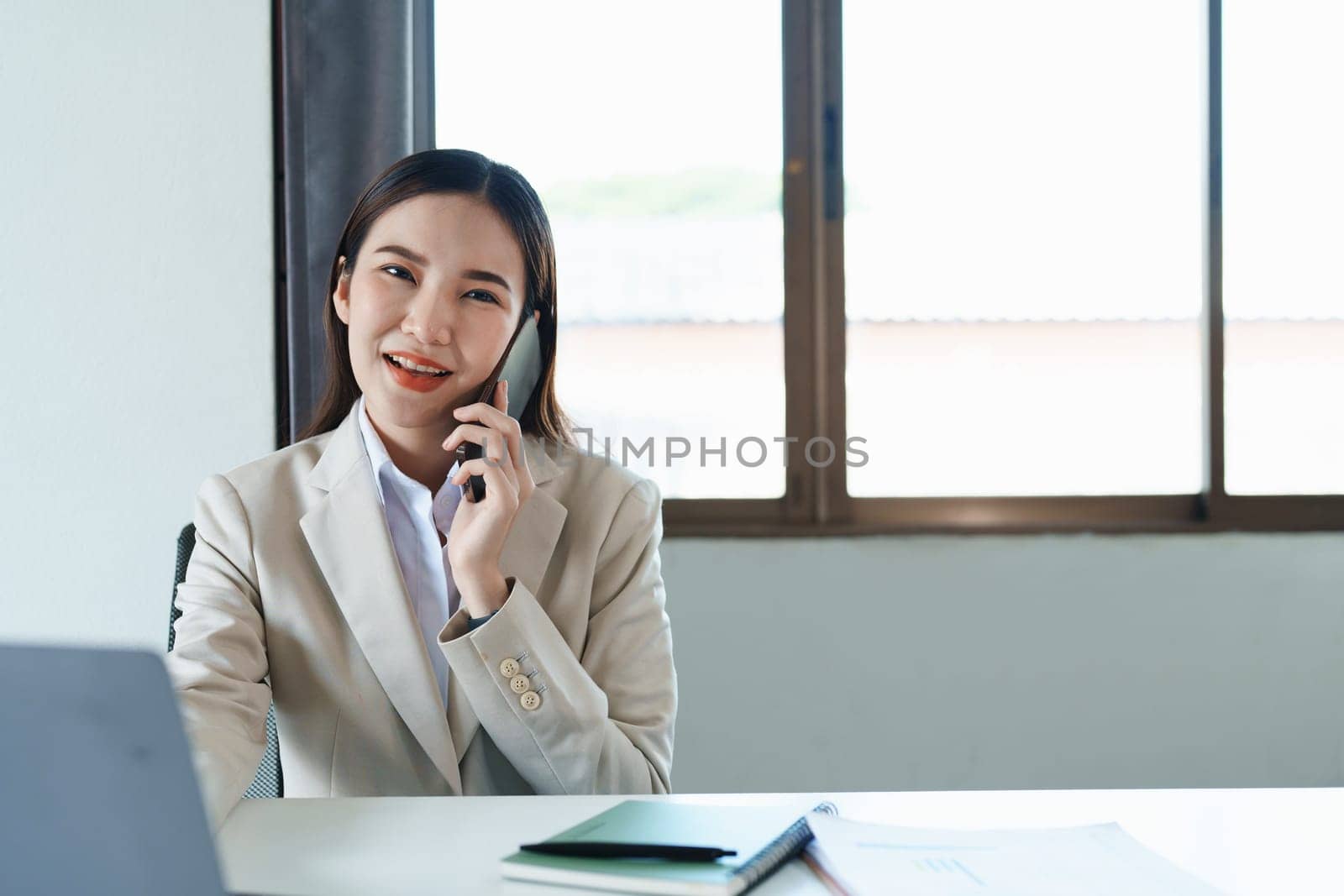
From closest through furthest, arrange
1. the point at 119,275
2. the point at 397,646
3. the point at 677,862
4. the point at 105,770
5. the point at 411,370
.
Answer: the point at 105,770 → the point at 677,862 → the point at 397,646 → the point at 411,370 → the point at 119,275

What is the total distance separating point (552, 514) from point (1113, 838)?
773mm

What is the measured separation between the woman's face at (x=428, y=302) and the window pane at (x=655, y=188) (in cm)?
101

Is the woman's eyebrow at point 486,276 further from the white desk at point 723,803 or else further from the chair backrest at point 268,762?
the white desk at point 723,803

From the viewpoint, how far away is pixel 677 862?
72 centimetres

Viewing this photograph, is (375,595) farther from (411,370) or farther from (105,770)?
(105,770)

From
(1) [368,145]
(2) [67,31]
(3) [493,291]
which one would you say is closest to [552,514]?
(3) [493,291]

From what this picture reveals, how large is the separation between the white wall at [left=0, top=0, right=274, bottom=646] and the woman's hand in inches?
43.9

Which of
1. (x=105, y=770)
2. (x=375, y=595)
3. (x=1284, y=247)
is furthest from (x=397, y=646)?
(x=1284, y=247)

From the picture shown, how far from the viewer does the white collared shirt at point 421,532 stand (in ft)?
4.30

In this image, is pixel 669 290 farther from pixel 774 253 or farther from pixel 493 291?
pixel 493 291

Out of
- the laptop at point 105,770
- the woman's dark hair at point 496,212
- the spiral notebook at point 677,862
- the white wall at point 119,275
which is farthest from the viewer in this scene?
the white wall at point 119,275

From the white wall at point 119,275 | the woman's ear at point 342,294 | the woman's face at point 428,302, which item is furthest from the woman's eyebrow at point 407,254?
the white wall at point 119,275

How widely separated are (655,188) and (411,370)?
1171mm

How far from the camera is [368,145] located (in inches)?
85.4
